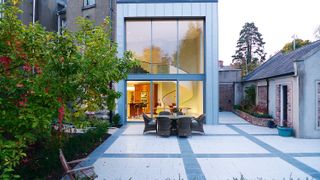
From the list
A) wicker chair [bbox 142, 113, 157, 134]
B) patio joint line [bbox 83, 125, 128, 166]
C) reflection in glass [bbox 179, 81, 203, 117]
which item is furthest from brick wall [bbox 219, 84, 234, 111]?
wicker chair [bbox 142, 113, 157, 134]

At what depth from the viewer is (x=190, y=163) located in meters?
8.05

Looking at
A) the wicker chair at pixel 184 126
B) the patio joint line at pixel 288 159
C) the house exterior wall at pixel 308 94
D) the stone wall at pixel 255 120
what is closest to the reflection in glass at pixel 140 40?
the wicker chair at pixel 184 126

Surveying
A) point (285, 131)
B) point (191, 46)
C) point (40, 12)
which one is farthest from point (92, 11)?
point (285, 131)

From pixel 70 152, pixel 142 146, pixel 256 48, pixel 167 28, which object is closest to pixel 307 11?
pixel 256 48

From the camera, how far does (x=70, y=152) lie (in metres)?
8.11

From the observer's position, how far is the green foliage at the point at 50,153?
20.8 ft

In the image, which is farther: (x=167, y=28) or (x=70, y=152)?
(x=167, y=28)

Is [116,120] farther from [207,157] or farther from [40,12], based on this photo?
[207,157]

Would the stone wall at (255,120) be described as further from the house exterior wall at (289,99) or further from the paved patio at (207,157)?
the paved patio at (207,157)

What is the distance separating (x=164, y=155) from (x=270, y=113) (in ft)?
31.7

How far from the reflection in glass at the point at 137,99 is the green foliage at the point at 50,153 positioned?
7.00 m

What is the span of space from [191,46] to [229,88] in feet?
31.8

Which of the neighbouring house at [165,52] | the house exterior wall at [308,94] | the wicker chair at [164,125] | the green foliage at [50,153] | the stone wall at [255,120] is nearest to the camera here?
the green foliage at [50,153]

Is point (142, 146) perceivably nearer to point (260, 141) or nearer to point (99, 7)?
point (260, 141)
